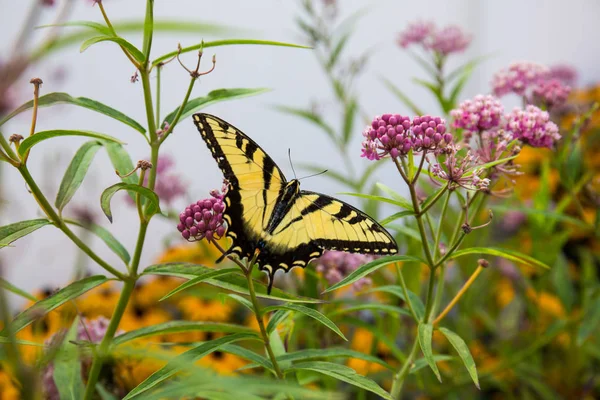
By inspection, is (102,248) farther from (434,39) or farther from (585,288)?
(585,288)

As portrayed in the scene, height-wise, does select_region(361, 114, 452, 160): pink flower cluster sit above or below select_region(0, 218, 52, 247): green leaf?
above

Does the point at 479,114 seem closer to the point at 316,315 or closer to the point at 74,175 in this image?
the point at 316,315

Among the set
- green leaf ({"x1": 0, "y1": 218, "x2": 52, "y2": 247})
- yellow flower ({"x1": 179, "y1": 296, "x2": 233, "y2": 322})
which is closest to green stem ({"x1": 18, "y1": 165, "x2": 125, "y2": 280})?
green leaf ({"x1": 0, "y1": 218, "x2": 52, "y2": 247})

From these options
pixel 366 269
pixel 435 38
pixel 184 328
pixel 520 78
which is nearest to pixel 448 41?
pixel 435 38

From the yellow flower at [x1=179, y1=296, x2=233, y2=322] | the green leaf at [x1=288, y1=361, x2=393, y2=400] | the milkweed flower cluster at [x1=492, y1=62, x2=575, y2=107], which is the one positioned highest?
the milkweed flower cluster at [x1=492, y1=62, x2=575, y2=107]

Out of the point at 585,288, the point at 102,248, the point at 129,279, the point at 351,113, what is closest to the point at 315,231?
the point at 129,279

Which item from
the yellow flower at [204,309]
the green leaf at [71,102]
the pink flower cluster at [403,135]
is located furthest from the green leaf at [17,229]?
the yellow flower at [204,309]

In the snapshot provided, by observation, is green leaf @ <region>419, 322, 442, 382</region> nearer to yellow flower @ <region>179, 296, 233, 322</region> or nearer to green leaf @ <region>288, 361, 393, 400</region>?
green leaf @ <region>288, 361, 393, 400</region>
